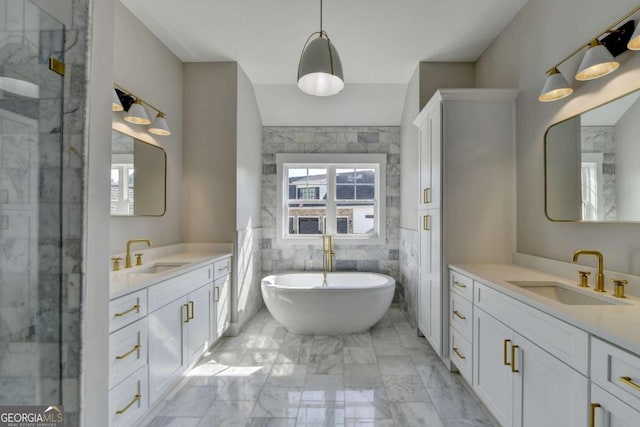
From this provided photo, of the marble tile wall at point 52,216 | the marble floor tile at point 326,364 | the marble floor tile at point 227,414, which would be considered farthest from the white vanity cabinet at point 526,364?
the marble tile wall at point 52,216

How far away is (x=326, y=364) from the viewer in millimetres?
2510

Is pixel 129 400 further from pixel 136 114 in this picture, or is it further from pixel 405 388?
pixel 136 114

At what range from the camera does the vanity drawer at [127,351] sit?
57.4 inches

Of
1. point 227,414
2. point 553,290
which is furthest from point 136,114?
point 553,290

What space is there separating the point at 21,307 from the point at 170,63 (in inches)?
107

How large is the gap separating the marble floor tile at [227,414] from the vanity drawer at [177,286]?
76cm

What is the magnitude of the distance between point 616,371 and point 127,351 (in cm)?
209

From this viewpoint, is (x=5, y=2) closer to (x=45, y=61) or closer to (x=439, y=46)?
(x=45, y=61)

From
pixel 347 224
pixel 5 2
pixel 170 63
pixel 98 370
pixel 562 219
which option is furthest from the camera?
pixel 347 224

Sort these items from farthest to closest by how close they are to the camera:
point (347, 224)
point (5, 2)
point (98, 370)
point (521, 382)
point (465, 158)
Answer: point (347, 224), point (465, 158), point (521, 382), point (98, 370), point (5, 2)

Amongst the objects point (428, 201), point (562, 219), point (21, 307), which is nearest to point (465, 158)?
point (428, 201)

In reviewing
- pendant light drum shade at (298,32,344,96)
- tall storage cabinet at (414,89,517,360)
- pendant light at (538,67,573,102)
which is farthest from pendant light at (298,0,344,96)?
pendant light at (538,67,573,102)

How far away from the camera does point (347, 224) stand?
14.1 ft

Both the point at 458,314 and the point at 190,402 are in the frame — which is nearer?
the point at 190,402
